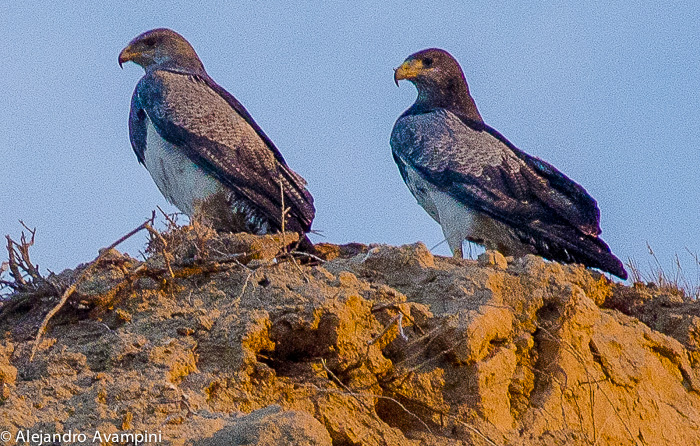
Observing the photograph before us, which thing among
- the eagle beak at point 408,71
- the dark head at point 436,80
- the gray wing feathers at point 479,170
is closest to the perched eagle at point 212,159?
the gray wing feathers at point 479,170

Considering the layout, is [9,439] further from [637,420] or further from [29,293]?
[637,420]

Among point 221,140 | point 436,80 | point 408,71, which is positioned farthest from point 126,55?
point 436,80

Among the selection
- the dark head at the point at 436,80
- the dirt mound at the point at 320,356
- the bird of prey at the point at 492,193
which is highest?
the dark head at the point at 436,80

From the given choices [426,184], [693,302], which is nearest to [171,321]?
[693,302]

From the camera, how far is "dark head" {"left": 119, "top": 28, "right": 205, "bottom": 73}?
11.1 metres

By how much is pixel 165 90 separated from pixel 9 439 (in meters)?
5.57

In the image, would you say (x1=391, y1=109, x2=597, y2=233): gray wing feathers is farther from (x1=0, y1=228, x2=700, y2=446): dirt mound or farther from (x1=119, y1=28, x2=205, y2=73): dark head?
(x1=0, y1=228, x2=700, y2=446): dirt mound

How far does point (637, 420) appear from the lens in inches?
263

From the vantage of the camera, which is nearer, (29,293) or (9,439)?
(9,439)

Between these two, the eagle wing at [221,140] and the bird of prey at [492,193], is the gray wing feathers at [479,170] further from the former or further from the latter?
the eagle wing at [221,140]

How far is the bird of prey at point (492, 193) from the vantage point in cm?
991

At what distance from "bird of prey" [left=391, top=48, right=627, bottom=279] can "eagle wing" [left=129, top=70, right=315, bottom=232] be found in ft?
4.50

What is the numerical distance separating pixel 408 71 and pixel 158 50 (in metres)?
2.55

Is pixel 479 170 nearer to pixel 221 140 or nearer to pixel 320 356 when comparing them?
pixel 221 140
